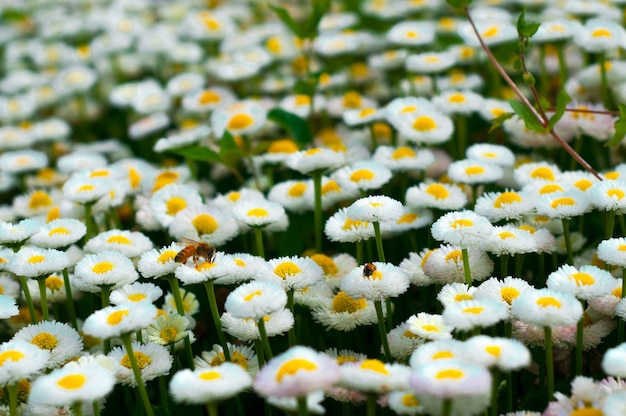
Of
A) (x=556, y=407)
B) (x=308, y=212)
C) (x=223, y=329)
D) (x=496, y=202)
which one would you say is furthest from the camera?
(x=308, y=212)

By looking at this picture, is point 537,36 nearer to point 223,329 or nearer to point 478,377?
point 223,329

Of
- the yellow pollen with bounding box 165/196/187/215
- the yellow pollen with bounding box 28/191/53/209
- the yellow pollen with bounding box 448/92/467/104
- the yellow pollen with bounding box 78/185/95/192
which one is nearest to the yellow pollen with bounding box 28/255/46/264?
the yellow pollen with bounding box 78/185/95/192

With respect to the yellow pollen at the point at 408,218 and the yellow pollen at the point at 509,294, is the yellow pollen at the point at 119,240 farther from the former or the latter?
the yellow pollen at the point at 509,294

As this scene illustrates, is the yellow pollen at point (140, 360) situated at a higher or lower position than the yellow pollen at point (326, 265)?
lower

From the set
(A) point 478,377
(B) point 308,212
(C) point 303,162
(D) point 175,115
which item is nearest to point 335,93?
(D) point 175,115

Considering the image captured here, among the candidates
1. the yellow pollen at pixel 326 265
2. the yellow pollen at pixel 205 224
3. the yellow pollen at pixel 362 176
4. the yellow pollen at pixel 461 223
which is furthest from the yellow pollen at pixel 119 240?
the yellow pollen at pixel 461 223

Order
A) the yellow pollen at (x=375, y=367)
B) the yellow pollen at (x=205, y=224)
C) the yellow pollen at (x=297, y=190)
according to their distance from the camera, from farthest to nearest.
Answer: the yellow pollen at (x=297, y=190) → the yellow pollen at (x=205, y=224) → the yellow pollen at (x=375, y=367)
